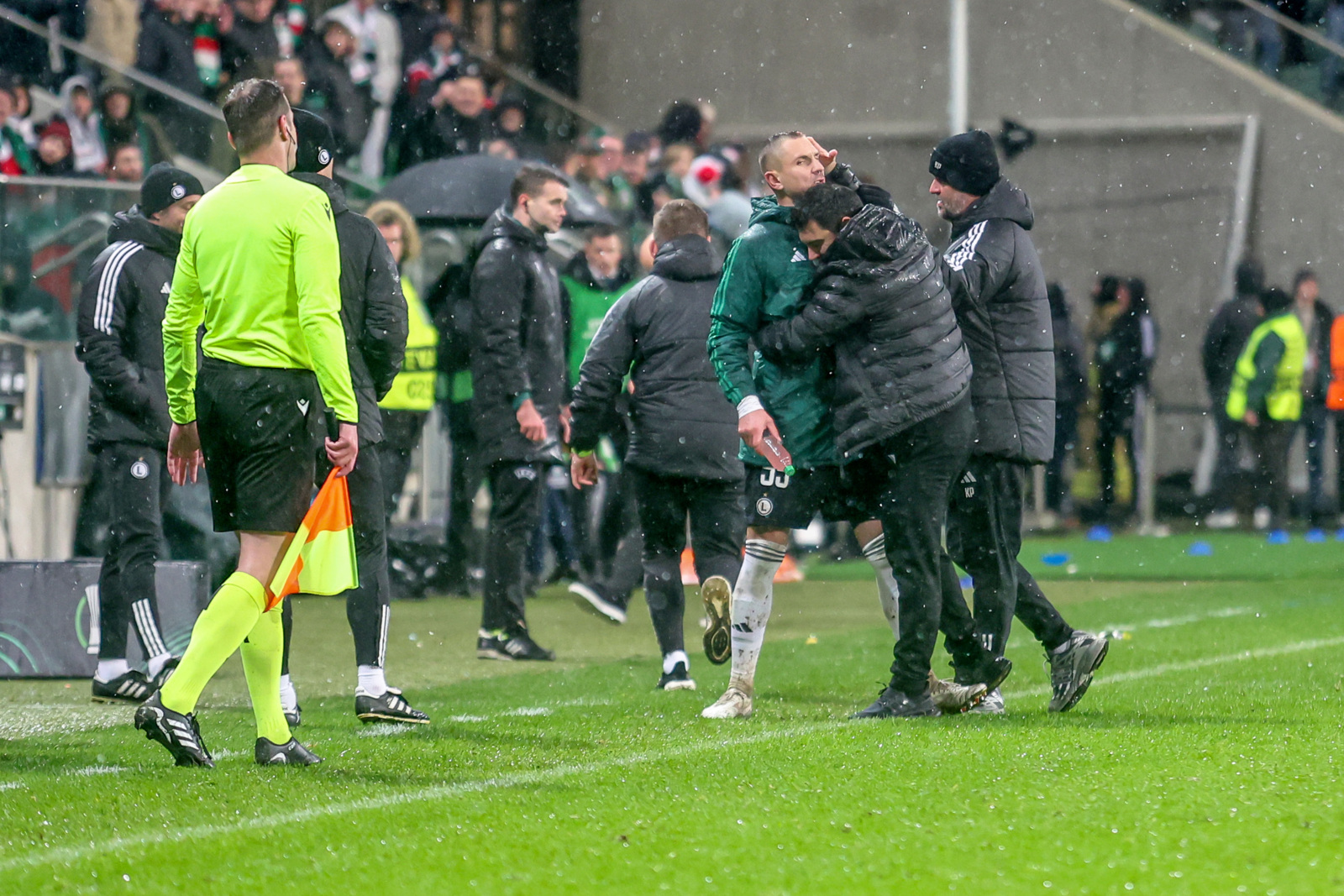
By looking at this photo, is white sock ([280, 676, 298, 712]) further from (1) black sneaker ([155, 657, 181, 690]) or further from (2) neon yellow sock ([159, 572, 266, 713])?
(2) neon yellow sock ([159, 572, 266, 713])

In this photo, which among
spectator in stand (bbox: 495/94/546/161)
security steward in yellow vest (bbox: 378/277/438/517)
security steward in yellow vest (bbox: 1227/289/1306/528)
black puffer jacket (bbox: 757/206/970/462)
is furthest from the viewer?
security steward in yellow vest (bbox: 1227/289/1306/528)

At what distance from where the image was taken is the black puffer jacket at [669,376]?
8.29 meters

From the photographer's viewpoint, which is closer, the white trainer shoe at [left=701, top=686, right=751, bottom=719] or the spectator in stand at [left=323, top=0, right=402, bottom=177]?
the white trainer shoe at [left=701, top=686, right=751, bottom=719]

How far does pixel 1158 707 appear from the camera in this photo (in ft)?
23.4

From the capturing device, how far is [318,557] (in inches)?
234

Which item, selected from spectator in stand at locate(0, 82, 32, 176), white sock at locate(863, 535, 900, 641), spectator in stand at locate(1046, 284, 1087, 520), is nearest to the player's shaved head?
white sock at locate(863, 535, 900, 641)

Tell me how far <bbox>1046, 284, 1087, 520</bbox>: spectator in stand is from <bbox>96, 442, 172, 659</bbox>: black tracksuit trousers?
440 inches

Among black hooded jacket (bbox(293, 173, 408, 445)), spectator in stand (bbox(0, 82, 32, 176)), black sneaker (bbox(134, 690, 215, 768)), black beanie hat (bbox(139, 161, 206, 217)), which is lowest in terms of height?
black sneaker (bbox(134, 690, 215, 768))

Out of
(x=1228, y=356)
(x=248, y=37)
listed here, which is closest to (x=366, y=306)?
(x=248, y=37)

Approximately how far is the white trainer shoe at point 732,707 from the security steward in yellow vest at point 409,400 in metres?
3.41

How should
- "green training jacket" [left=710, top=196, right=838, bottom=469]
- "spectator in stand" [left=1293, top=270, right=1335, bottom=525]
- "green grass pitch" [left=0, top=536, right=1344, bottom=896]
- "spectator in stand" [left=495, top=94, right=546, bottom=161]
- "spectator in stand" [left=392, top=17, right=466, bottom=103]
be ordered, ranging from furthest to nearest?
1. "spectator in stand" [left=1293, top=270, right=1335, bottom=525]
2. "spectator in stand" [left=495, top=94, right=546, bottom=161]
3. "spectator in stand" [left=392, top=17, right=466, bottom=103]
4. "green training jacket" [left=710, top=196, right=838, bottom=469]
5. "green grass pitch" [left=0, top=536, right=1344, bottom=896]

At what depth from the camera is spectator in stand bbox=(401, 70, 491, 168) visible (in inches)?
640

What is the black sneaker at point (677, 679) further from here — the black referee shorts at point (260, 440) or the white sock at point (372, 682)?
the black referee shorts at point (260, 440)

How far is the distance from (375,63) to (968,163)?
11.8 m
